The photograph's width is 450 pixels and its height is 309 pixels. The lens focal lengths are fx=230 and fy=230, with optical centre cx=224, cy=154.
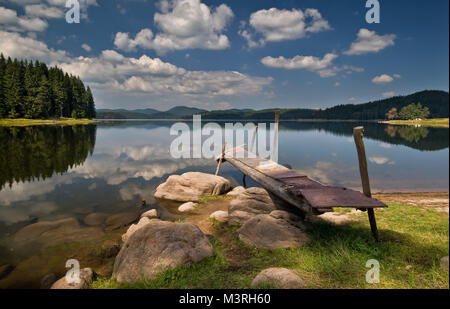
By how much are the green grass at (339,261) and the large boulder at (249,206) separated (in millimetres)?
1739

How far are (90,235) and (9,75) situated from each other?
74.2m

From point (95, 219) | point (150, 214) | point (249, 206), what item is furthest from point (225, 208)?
point (95, 219)

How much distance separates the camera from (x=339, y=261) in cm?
534

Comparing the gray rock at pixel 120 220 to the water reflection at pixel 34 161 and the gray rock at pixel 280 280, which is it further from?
the water reflection at pixel 34 161

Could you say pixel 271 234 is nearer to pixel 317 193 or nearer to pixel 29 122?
pixel 317 193

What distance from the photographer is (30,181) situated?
16656 mm

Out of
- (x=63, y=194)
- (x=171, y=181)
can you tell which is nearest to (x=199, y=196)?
(x=171, y=181)

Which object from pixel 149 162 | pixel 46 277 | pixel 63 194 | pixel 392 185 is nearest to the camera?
pixel 46 277

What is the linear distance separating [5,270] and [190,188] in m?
8.99

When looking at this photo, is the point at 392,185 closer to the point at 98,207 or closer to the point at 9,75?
the point at 98,207

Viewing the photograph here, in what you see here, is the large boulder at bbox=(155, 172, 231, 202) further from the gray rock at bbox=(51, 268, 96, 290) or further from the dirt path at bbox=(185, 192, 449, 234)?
the gray rock at bbox=(51, 268, 96, 290)

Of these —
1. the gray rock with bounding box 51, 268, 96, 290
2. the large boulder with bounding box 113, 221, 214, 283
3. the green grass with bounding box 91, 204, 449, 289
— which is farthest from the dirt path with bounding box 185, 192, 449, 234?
the gray rock with bounding box 51, 268, 96, 290

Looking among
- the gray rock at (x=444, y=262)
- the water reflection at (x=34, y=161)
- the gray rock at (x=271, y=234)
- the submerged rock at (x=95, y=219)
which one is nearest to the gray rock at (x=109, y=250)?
the submerged rock at (x=95, y=219)
